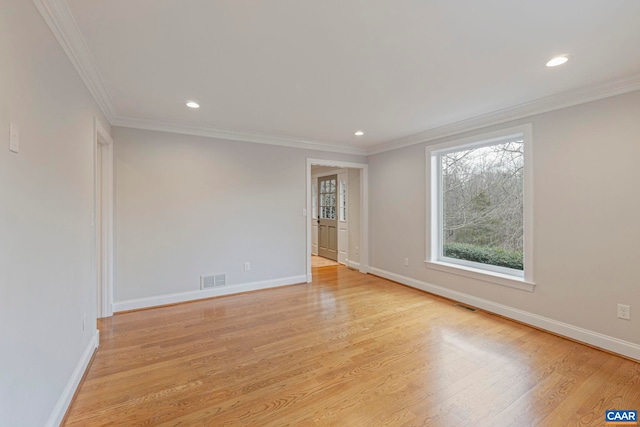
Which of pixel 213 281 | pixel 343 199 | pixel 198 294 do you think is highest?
pixel 343 199

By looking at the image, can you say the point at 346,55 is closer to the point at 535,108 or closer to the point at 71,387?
the point at 535,108

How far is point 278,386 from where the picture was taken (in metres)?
2.08

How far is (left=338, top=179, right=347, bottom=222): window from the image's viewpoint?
20.9 feet

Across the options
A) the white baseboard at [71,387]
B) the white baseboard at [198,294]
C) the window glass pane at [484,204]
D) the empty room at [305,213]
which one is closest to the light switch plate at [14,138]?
the empty room at [305,213]

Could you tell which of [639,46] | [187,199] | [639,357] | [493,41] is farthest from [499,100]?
[187,199]

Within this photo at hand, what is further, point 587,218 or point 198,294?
point 198,294

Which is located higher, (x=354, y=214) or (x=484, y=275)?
(x=354, y=214)

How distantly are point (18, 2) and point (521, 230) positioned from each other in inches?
172

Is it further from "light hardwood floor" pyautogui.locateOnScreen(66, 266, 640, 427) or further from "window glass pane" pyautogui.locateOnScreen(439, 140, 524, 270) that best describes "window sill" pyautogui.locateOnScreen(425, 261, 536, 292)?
"light hardwood floor" pyautogui.locateOnScreen(66, 266, 640, 427)

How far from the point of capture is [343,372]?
7.38 feet

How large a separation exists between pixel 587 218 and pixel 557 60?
1522 millimetres

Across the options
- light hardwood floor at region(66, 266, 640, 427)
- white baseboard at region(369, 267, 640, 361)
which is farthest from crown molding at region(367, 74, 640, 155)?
light hardwood floor at region(66, 266, 640, 427)

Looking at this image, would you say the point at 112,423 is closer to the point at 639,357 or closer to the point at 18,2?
the point at 18,2

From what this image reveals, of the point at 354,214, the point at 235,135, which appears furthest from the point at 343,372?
the point at 354,214
